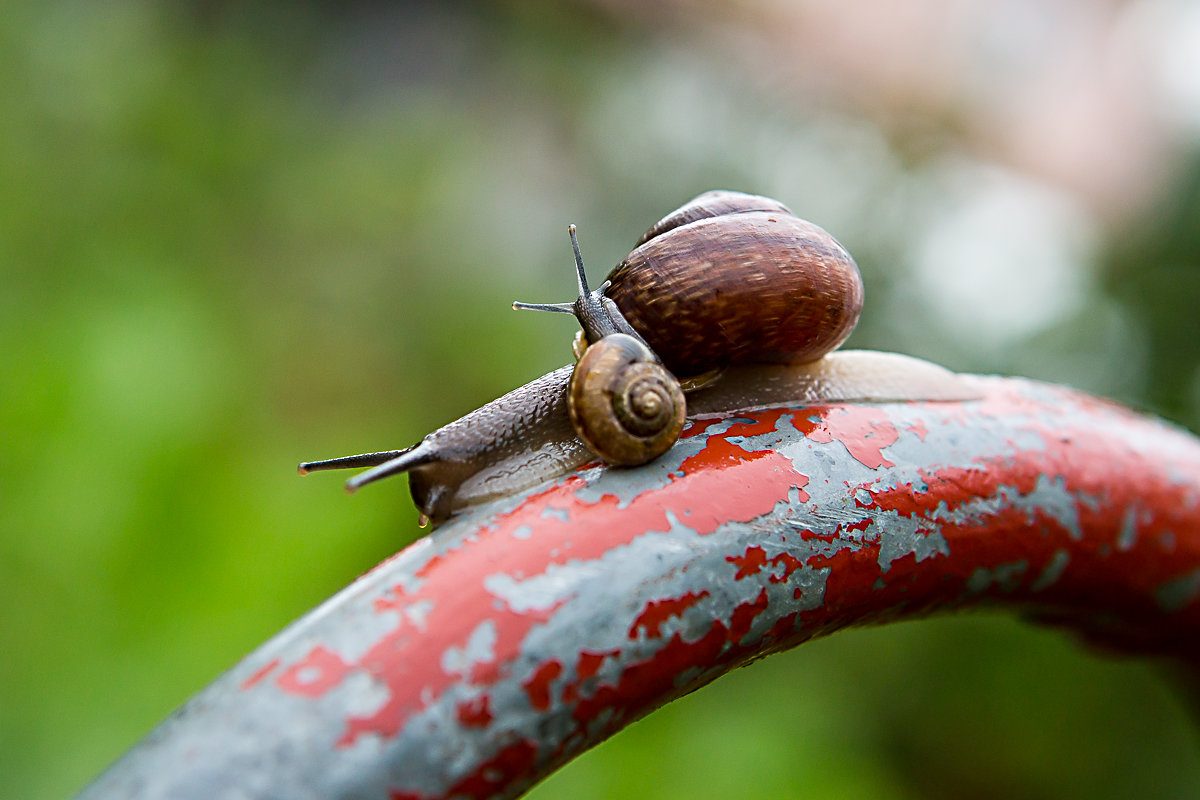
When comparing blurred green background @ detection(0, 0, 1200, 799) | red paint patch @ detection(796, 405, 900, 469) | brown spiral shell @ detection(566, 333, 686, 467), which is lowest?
blurred green background @ detection(0, 0, 1200, 799)

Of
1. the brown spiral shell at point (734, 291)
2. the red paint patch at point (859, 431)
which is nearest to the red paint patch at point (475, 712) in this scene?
the red paint patch at point (859, 431)

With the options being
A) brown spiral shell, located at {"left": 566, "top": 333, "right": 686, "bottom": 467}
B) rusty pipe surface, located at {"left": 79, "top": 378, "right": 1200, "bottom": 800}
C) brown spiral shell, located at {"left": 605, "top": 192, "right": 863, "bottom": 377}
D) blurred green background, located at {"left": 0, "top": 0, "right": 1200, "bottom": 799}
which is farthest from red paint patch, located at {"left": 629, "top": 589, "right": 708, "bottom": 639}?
blurred green background, located at {"left": 0, "top": 0, "right": 1200, "bottom": 799}

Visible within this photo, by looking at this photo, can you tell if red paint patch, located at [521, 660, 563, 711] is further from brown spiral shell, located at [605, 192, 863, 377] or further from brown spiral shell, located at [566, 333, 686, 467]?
brown spiral shell, located at [605, 192, 863, 377]

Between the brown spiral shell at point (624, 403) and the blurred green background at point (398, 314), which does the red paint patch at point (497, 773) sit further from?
the blurred green background at point (398, 314)

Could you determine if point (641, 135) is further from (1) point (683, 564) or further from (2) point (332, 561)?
(1) point (683, 564)

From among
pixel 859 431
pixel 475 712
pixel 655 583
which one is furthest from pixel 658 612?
pixel 859 431

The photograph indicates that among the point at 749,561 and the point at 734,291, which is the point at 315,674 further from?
the point at 734,291
